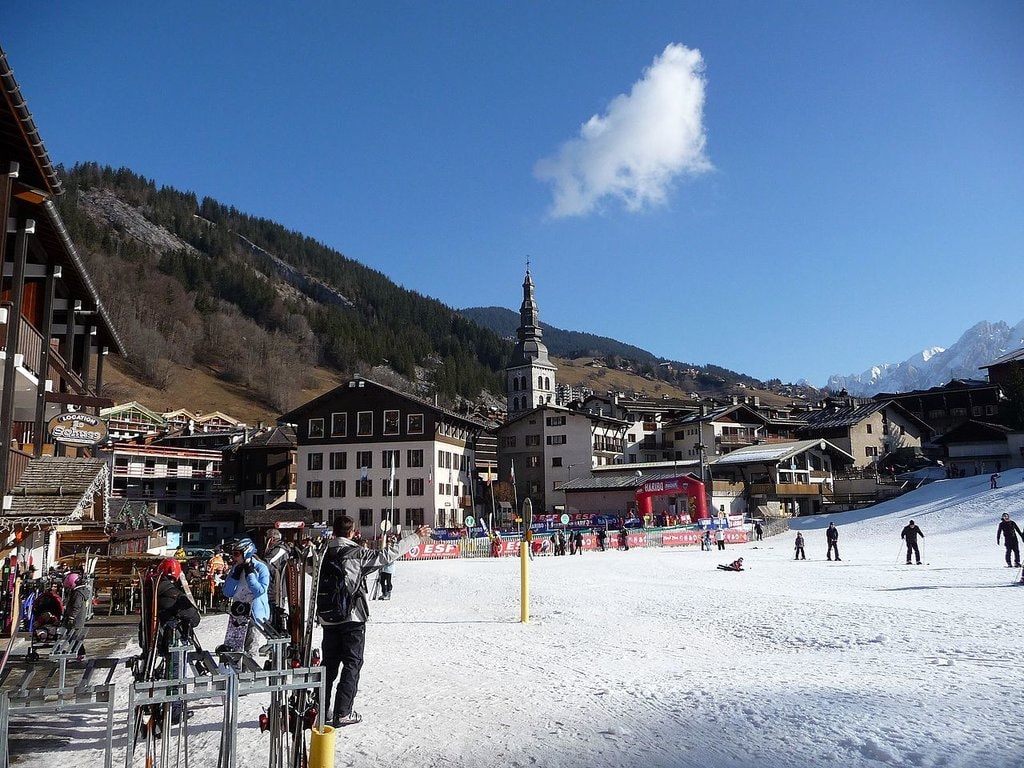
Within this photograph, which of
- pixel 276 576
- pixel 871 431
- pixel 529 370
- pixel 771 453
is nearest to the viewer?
pixel 276 576

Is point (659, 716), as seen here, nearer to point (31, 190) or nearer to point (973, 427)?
point (31, 190)

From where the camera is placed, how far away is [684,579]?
78.3 ft

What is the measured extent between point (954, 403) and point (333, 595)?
4021 inches

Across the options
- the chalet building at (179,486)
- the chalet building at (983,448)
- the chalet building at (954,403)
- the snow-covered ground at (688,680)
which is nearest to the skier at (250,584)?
the snow-covered ground at (688,680)

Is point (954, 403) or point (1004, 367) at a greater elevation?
point (1004, 367)

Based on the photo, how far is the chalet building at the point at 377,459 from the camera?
2319 inches

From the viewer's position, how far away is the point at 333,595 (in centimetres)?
730

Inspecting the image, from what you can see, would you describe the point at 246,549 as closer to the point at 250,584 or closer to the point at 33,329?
the point at 250,584

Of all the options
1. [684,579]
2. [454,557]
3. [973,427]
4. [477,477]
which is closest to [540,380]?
[477,477]

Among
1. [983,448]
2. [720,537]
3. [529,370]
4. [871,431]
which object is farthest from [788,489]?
[529,370]

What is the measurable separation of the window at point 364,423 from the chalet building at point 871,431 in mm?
45872

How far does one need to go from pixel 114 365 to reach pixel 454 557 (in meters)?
113

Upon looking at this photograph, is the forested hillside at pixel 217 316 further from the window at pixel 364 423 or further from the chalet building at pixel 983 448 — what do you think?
the chalet building at pixel 983 448

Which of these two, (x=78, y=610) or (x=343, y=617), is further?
(x=78, y=610)
